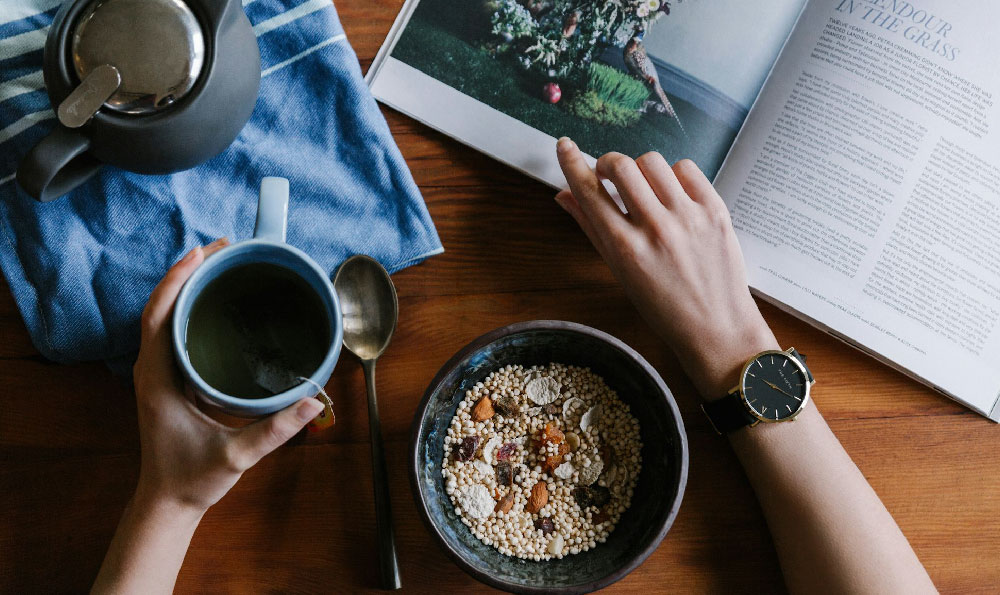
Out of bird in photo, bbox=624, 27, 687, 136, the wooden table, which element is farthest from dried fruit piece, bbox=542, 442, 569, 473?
bird in photo, bbox=624, 27, 687, 136

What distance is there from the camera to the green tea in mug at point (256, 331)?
0.56 m

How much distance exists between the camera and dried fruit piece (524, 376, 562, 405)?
0.66 metres

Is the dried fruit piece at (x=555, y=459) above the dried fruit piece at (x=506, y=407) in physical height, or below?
below

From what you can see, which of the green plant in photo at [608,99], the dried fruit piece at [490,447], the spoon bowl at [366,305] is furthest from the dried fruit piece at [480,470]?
the green plant in photo at [608,99]

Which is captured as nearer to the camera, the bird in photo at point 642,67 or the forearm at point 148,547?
the forearm at point 148,547

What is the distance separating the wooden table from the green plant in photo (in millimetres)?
93

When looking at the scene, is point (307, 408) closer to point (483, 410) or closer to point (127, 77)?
point (483, 410)

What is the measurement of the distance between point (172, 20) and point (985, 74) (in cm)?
75

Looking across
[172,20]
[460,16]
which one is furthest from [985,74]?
[172,20]

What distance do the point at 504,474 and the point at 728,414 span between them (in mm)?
222

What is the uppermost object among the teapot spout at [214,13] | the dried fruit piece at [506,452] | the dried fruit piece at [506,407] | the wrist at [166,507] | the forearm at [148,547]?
the teapot spout at [214,13]

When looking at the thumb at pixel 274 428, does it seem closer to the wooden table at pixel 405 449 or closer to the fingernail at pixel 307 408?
the fingernail at pixel 307 408

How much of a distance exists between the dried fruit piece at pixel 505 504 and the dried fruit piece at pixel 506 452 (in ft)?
0.12

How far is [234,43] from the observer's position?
0.56m
